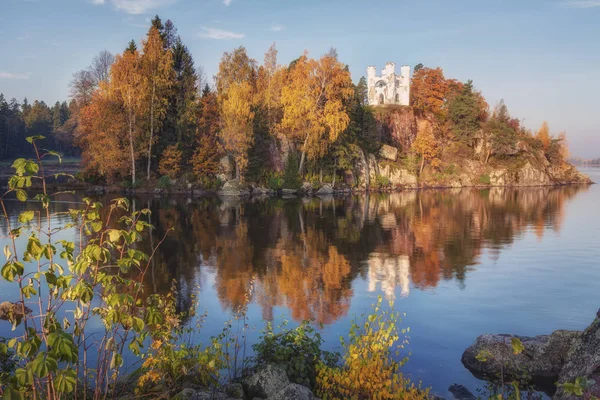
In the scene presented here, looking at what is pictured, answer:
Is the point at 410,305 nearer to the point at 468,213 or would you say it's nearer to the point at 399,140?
the point at 468,213

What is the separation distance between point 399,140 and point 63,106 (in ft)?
292

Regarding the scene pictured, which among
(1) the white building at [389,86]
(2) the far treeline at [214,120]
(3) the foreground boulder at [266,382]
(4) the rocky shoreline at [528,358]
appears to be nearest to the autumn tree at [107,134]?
(2) the far treeline at [214,120]

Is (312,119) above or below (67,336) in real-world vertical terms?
above

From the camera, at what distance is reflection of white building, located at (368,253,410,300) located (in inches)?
589

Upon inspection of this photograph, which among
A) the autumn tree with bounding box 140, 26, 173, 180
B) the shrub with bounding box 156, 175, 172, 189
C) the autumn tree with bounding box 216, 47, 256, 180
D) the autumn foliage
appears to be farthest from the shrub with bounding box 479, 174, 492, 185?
the autumn tree with bounding box 140, 26, 173, 180

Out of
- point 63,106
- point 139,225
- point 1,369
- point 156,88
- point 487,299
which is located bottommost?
point 487,299

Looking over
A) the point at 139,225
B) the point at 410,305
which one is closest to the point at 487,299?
the point at 410,305

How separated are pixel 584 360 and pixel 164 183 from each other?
48550 mm

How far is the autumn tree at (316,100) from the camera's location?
172 feet

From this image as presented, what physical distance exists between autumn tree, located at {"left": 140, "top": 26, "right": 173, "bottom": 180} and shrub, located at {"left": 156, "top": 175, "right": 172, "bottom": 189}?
2.70m

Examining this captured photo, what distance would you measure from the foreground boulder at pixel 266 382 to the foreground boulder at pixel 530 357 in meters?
4.41

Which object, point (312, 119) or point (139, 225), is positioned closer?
point (139, 225)

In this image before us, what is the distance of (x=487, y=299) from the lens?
14281mm

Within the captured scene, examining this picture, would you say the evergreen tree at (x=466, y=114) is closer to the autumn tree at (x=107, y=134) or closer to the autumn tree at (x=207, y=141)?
the autumn tree at (x=207, y=141)
